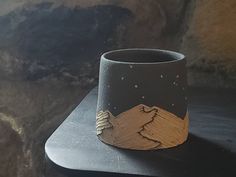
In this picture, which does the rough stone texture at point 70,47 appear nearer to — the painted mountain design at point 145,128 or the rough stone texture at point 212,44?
the rough stone texture at point 212,44

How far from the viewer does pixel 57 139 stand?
0.53m

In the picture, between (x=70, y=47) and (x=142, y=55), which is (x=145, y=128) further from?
(x=70, y=47)

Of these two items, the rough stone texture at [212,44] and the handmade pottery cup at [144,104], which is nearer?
the handmade pottery cup at [144,104]

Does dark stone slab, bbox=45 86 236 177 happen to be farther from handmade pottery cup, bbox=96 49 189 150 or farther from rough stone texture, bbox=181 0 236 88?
rough stone texture, bbox=181 0 236 88

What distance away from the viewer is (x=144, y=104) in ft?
1.66

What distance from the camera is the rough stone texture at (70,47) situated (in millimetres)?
769

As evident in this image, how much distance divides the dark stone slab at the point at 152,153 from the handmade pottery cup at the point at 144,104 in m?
0.01

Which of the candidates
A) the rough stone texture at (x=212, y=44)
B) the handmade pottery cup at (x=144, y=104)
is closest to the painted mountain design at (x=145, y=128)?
the handmade pottery cup at (x=144, y=104)

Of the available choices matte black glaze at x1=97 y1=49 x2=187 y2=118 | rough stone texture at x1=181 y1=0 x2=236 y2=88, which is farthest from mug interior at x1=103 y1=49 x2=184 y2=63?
rough stone texture at x1=181 y1=0 x2=236 y2=88

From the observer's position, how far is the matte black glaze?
1.65 ft

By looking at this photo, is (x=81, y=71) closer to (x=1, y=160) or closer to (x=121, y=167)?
(x=1, y=160)

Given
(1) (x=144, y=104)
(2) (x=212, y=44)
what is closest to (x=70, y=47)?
(2) (x=212, y=44)

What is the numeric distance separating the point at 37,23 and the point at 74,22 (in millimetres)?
69

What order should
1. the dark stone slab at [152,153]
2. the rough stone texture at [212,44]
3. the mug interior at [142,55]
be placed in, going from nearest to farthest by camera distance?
the dark stone slab at [152,153], the mug interior at [142,55], the rough stone texture at [212,44]
